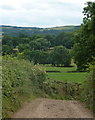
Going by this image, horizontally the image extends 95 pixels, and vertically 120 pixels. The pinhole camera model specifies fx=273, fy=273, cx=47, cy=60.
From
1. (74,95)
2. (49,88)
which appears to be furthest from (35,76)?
(74,95)

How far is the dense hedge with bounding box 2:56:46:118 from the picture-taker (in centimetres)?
1235

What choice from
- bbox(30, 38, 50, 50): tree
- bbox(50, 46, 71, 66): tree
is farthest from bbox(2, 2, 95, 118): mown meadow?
bbox(30, 38, 50, 50): tree

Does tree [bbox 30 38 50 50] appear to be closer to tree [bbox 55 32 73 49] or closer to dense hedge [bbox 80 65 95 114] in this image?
tree [bbox 55 32 73 49]

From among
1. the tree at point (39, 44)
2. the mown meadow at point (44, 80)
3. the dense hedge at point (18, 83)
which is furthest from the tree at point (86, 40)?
the tree at point (39, 44)

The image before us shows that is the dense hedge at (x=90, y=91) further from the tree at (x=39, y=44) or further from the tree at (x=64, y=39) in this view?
the tree at (x=64, y=39)

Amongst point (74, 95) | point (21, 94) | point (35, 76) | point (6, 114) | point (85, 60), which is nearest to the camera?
point (6, 114)

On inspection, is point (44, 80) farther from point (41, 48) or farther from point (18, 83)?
point (41, 48)

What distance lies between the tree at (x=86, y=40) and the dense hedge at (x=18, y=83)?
22.4 feet

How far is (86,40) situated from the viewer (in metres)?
27.0

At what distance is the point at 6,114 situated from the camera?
10.7m

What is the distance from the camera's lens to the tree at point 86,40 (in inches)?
1001

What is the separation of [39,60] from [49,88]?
35.3 meters

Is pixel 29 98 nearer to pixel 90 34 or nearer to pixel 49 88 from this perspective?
pixel 49 88

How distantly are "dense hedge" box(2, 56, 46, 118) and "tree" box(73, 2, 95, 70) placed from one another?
6.84 meters
